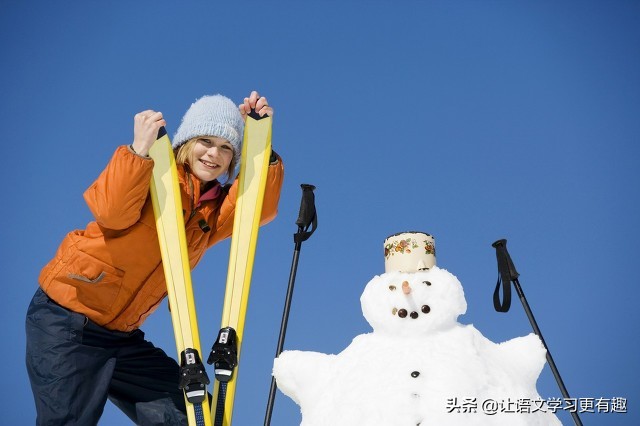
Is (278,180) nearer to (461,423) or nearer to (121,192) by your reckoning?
(121,192)

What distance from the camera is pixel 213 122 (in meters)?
2.81

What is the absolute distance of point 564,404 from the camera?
85.7 inches

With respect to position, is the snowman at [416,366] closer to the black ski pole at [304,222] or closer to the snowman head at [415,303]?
the snowman head at [415,303]

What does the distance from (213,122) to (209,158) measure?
169 mm

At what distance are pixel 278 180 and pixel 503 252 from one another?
3.42ft

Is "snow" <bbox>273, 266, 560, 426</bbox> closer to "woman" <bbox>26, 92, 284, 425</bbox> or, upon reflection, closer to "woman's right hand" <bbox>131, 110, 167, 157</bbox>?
"woman" <bbox>26, 92, 284, 425</bbox>

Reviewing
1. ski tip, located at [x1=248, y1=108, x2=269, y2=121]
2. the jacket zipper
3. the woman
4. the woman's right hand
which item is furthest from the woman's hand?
the woman's right hand

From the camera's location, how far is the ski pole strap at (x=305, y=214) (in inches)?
107

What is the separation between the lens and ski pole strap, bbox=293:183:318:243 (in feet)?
8.88

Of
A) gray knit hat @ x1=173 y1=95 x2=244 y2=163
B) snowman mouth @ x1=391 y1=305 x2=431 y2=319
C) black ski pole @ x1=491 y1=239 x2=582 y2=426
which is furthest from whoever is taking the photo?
gray knit hat @ x1=173 y1=95 x2=244 y2=163

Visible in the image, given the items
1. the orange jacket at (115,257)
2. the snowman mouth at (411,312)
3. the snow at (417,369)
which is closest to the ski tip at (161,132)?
the orange jacket at (115,257)

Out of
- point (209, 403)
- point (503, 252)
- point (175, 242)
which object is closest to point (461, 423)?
point (503, 252)

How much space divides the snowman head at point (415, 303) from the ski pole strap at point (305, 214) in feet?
2.21

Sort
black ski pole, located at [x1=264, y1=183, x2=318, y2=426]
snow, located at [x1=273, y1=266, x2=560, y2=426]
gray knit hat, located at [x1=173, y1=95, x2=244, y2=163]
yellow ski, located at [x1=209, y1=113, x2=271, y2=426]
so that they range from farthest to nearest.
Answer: gray knit hat, located at [x1=173, y1=95, x2=244, y2=163] < black ski pole, located at [x1=264, y1=183, x2=318, y2=426] < yellow ski, located at [x1=209, y1=113, x2=271, y2=426] < snow, located at [x1=273, y1=266, x2=560, y2=426]
